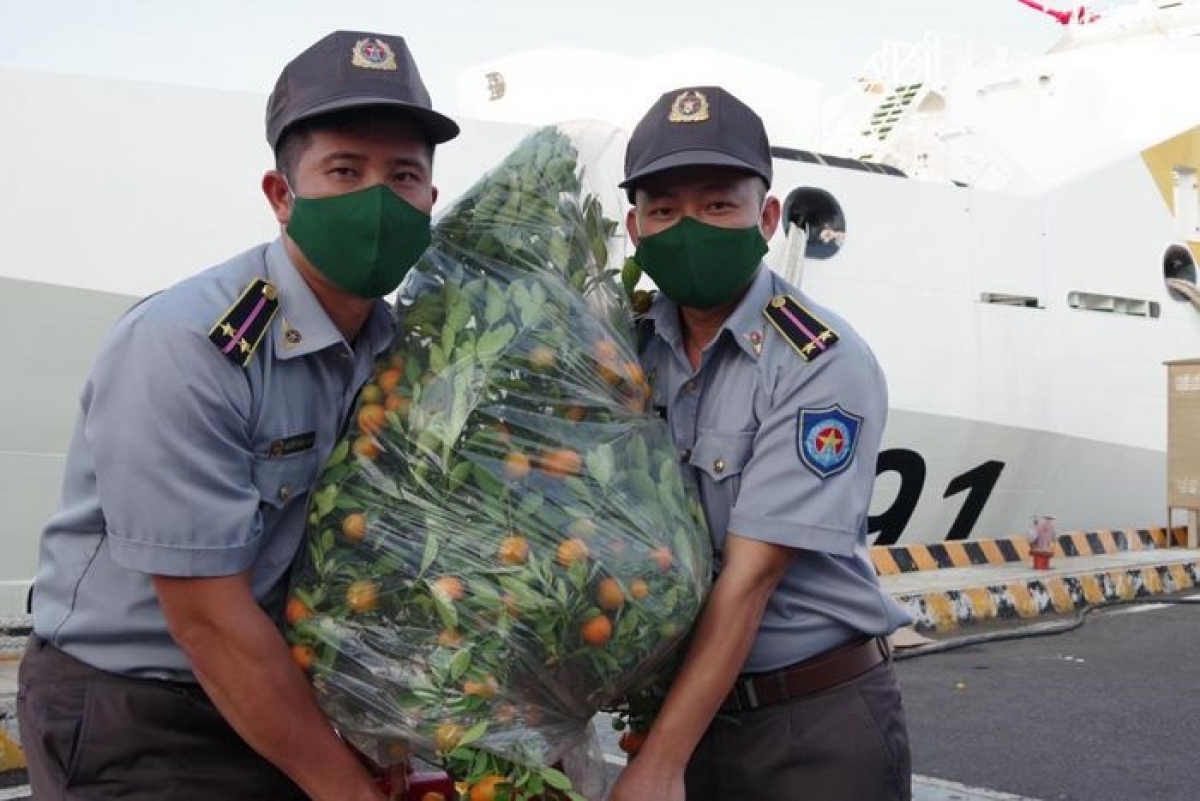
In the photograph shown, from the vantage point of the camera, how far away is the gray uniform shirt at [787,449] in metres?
1.77

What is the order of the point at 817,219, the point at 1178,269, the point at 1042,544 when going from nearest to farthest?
1. the point at 1042,544
2. the point at 817,219
3. the point at 1178,269

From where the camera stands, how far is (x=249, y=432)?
5.32 feet

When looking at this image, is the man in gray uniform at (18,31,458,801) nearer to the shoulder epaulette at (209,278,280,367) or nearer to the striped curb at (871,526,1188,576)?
the shoulder epaulette at (209,278,280,367)

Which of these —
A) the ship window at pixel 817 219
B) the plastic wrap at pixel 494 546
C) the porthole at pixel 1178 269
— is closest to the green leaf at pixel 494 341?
the plastic wrap at pixel 494 546

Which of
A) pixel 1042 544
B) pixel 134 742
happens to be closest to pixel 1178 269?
pixel 1042 544

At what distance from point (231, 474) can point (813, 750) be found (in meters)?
0.90

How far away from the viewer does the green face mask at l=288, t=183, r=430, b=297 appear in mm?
1645

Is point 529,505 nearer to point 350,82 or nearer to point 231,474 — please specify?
point 231,474

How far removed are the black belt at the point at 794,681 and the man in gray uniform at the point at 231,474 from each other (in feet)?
1.87

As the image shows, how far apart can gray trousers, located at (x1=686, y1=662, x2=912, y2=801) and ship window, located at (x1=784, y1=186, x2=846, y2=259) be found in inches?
254

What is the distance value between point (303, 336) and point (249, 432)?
0.46ft

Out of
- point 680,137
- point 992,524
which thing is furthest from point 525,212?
point 992,524

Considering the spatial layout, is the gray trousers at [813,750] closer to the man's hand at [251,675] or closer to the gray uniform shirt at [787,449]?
the gray uniform shirt at [787,449]

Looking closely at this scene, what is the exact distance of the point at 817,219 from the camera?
838 cm
